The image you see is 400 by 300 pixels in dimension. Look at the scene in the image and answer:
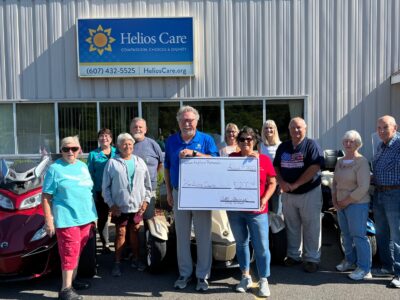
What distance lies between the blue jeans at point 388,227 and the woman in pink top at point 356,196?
0.55ft

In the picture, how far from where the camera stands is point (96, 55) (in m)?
10.3

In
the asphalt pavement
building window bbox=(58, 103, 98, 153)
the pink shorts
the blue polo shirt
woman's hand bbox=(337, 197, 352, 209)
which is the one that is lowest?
the asphalt pavement

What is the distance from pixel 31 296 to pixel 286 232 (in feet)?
10.0

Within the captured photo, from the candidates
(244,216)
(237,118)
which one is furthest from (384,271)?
(237,118)

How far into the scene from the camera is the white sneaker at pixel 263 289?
4281 mm

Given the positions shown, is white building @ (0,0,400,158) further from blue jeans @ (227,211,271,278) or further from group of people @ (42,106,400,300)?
blue jeans @ (227,211,271,278)

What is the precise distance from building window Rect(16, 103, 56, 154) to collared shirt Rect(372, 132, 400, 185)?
28.1ft

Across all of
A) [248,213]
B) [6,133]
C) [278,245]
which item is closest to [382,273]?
[278,245]

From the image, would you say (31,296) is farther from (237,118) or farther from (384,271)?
(237,118)

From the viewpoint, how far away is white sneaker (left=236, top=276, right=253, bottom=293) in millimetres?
4406

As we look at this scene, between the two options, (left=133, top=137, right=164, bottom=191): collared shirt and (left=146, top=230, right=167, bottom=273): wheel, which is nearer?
(left=146, top=230, right=167, bottom=273): wheel

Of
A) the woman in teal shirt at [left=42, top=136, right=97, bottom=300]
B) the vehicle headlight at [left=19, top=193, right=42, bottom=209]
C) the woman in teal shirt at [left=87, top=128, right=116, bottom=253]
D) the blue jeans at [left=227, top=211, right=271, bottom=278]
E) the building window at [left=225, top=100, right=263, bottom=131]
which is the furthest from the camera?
→ the building window at [left=225, top=100, right=263, bottom=131]

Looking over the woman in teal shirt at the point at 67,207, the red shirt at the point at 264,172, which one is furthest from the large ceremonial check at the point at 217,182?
the woman in teal shirt at the point at 67,207

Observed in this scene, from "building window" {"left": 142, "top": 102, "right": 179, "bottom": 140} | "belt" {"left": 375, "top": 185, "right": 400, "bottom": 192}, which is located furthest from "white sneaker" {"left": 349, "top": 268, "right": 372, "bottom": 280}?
"building window" {"left": 142, "top": 102, "right": 179, "bottom": 140}
